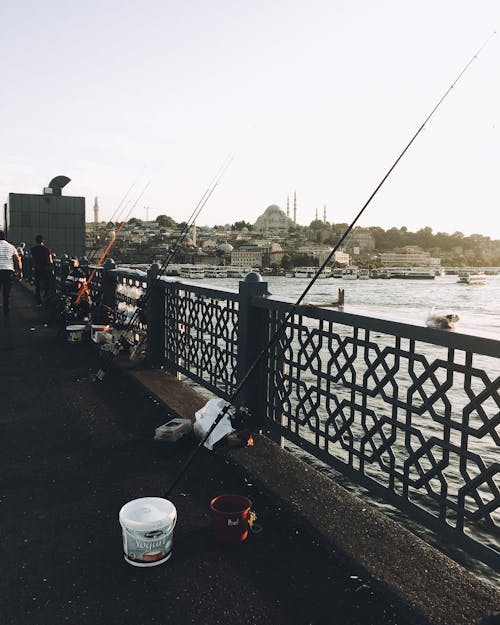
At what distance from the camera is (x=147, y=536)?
2.86 m

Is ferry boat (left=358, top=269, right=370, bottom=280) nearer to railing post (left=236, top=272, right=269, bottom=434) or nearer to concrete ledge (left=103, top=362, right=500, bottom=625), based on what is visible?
railing post (left=236, top=272, right=269, bottom=434)

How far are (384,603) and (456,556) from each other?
4.68 metres

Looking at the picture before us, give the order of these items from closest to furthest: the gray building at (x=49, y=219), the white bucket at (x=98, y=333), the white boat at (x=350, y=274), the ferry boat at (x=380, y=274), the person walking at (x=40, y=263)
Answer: the white bucket at (x=98, y=333) → the person walking at (x=40, y=263) → the gray building at (x=49, y=219) → the white boat at (x=350, y=274) → the ferry boat at (x=380, y=274)

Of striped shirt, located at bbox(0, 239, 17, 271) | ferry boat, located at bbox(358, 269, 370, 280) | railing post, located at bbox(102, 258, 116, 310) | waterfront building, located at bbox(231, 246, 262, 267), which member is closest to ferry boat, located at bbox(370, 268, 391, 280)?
ferry boat, located at bbox(358, 269, 370, 280)

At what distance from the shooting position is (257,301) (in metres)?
4.72

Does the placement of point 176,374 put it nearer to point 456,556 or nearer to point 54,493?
point 54,493

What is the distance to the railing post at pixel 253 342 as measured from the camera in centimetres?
476

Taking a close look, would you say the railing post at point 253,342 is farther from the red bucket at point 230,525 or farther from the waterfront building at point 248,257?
the waterfront building at point 248,257

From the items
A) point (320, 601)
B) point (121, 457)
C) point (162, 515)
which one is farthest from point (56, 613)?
point (121, 457)

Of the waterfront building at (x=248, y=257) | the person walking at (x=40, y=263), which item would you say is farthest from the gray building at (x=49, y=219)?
the waterfront building at (x=248, y=257)

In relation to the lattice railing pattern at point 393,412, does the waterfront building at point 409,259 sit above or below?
above

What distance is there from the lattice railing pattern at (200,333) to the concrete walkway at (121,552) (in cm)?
84

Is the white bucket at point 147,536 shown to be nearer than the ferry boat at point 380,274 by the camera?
Yes

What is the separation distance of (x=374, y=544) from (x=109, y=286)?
27.9 feet
